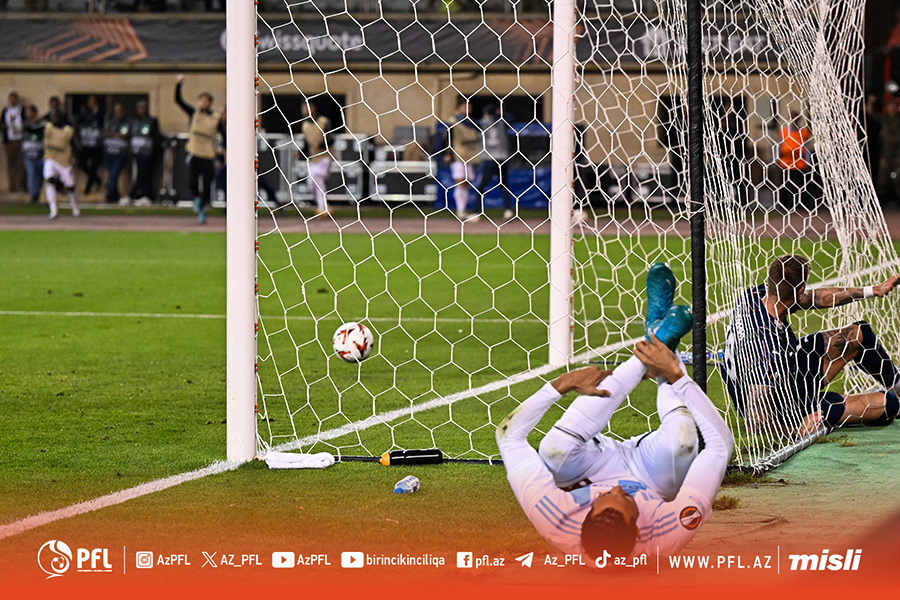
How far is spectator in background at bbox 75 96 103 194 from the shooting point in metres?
26.6

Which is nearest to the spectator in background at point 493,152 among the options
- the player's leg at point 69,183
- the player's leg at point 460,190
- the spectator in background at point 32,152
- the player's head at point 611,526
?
the player's leg at point 460,190

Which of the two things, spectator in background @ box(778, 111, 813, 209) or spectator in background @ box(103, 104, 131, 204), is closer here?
spectator in background @ box(778, 111, 813, 209)

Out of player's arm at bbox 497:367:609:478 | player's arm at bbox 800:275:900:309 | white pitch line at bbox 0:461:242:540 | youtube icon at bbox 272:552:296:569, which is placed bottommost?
youtube icon at bbox 272:552:296:569

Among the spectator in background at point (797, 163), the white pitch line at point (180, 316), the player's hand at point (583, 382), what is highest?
the spectator in background at point (797, 163)

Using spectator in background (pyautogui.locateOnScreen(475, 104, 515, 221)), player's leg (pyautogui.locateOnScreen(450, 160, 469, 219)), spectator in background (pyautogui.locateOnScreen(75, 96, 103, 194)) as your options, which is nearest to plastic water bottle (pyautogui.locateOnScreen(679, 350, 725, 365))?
player's leg (pyautogui.locateOnScreen(450, 160, 469, 219))

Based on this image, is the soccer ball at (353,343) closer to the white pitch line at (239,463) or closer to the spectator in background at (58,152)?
the white pitch line at (239,463)

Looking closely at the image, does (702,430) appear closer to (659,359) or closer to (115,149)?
(659,359)

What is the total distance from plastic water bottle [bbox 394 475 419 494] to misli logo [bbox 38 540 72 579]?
1.31m

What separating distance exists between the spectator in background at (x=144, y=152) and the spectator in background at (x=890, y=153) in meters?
15.4

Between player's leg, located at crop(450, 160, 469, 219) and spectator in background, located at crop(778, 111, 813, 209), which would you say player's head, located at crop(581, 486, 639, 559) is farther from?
player's leg, located at crop(450, 160, 469, 219)

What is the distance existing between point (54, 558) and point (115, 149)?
23.7 meters

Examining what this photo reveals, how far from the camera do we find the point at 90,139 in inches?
1059

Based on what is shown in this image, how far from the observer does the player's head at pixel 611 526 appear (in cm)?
352

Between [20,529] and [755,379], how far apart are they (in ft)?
11.4
